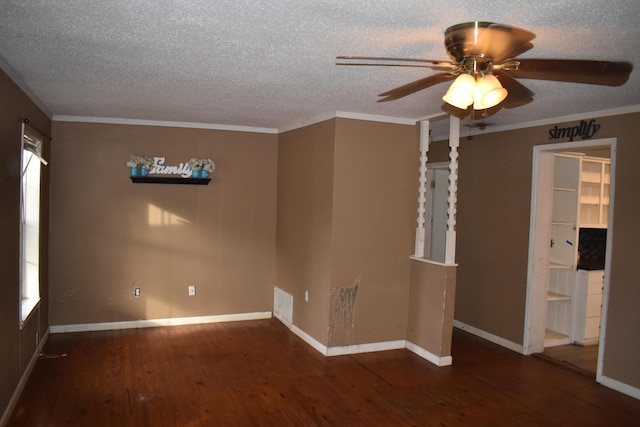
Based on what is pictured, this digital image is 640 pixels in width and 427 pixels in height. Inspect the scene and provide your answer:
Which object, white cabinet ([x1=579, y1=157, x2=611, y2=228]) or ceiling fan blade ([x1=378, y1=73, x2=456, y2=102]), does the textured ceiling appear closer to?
ceiling fan blade ([x1=378, y1=73, x2=456, y2=102])

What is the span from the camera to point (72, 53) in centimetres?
287

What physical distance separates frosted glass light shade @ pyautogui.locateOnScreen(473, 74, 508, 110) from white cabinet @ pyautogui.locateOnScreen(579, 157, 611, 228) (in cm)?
395

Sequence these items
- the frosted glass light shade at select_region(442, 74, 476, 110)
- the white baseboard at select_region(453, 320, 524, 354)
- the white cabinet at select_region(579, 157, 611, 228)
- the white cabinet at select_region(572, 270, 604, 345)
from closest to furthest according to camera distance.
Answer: the frosted glass light shade at select_region(442, 74, 476, 110)
the white baseboard at select_region(453, 320, 524, 354)
the white cabinet at select_region(572, 270, 604, 345)
the white cabinet at select_region(579, 157, 611, 228)

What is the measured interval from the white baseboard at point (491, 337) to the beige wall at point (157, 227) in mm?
2337

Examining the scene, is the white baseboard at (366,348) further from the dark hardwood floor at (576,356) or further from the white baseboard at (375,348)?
the dark hardwood floor at (576,356)

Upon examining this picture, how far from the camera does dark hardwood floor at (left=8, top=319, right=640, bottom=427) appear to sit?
338cm

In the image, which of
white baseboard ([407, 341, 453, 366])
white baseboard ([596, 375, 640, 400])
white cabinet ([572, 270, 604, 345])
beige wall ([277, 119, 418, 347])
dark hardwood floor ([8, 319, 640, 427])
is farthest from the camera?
white cabinet ([572, 270, 604, 345])

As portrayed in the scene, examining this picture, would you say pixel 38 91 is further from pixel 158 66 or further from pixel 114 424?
pixel 114 424

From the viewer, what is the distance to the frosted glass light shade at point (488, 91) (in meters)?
2.15

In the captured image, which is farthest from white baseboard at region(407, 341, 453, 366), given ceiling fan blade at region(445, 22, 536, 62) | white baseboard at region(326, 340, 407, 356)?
ceiling fan blade at region(445, 22, 536, 62)

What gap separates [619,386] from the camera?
3961mm

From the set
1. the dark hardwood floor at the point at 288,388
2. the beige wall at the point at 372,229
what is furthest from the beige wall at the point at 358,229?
the dark hardwood floor at the point at 288,388

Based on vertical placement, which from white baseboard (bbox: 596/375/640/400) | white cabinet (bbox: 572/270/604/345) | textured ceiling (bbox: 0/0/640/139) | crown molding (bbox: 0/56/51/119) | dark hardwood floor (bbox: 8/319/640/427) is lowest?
dark hardwood floor (bbox: 8/319/640/427)

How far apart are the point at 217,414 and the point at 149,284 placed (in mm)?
2519
